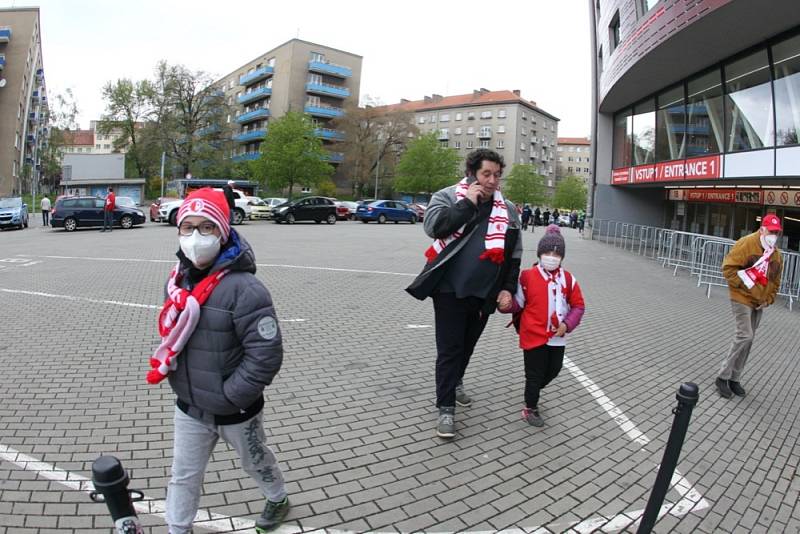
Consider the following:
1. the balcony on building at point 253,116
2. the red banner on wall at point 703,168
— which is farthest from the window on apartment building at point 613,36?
the balcony on building at point 253,116

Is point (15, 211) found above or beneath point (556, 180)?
beneath

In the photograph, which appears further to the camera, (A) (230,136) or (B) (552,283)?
(A) (230,136)

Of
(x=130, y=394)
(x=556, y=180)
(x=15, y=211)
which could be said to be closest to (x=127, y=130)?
(x=15, y=211)

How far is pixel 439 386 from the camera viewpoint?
152 inches

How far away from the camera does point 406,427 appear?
409 cm

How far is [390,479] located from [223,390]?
1444 millimetres

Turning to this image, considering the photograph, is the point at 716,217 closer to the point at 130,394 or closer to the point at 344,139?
the point at 130,394

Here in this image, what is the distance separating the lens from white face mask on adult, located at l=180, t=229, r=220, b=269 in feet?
7.66

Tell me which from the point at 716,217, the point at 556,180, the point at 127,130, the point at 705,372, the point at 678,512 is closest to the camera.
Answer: the point at 678,512

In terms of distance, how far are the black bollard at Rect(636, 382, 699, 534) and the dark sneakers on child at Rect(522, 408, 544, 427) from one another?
160cm

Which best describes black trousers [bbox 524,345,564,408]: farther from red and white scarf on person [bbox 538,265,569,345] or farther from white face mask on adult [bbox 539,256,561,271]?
white face mask on adult [bbox 539,256,561,271]

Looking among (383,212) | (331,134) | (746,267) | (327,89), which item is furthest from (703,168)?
(327,89)

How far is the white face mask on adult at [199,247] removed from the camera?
2334 mm

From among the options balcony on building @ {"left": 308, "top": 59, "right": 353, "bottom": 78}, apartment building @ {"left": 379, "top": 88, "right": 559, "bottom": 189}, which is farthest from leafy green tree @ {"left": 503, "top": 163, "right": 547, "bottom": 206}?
balcony on building @ {"left": 308, "top": 59, "right": 353, "bottom": 78}
